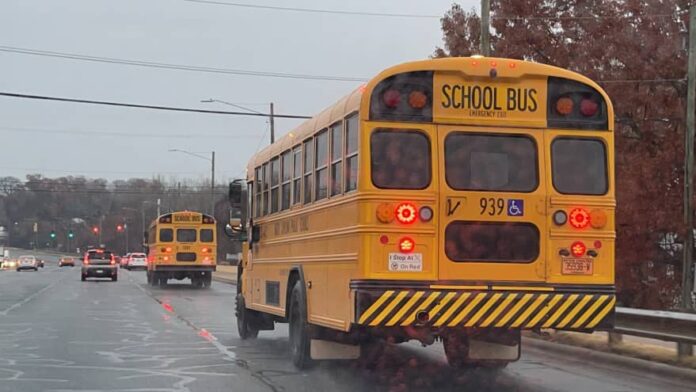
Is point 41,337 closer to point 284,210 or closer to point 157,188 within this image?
point 284,210

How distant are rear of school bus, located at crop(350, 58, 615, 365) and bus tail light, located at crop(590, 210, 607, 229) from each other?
14mm

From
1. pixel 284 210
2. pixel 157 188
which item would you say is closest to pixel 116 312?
pixel 284 210

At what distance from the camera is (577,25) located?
21.1 m

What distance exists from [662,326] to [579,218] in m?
3.24

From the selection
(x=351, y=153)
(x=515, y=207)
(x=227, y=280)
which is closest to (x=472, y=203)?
(x=515, y=207)

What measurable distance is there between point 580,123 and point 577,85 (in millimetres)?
400

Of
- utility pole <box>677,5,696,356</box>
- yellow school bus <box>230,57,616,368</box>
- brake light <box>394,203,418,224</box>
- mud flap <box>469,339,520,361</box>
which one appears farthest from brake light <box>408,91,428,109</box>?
utility pole <box>677,5,696,356</box>

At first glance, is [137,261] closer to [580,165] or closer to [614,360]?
[614,360]

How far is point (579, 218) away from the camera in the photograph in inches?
351

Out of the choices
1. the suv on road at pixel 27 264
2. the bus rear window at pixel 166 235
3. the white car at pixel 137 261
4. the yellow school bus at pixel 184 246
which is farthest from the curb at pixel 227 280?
the suv on road at pixel 27 264

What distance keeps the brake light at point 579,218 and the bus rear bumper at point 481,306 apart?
62cm

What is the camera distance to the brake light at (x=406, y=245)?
8531 millimetres

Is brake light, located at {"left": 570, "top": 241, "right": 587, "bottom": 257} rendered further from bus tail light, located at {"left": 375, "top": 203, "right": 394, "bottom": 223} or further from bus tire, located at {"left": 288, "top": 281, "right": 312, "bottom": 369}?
bus tire, located at {"left": 288, "top": 281, "right": 312, "bottom": 369}

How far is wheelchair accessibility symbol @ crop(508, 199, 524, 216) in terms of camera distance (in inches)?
347
